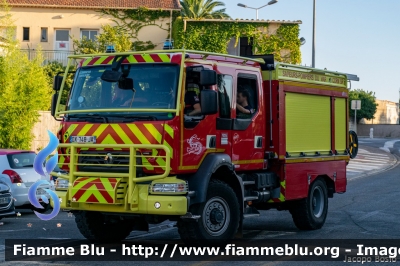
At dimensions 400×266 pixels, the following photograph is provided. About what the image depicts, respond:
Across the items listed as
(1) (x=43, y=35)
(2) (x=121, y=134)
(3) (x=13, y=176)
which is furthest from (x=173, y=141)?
Result: (1) (x=43, y=35)

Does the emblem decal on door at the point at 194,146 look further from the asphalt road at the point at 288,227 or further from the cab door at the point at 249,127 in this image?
the asphalt road at the point at 288,227

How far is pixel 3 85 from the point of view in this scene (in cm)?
2361

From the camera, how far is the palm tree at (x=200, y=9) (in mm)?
57656

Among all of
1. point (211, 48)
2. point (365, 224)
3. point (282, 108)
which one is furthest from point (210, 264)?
point (211, 48)

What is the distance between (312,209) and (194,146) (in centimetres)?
405

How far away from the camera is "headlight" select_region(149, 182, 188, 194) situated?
960 cm

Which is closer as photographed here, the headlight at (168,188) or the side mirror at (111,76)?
the headlight at (168,188)

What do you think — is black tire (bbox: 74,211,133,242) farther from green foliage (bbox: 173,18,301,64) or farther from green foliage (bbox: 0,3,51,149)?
green foliage (bbox: 173,18,301,64)

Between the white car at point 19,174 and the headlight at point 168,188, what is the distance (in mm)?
6266

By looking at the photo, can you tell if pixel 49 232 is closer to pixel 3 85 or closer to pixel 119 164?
pixel 119 164

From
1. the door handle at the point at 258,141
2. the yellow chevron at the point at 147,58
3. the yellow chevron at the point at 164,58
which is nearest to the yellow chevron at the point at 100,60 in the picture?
the yellow chevron at the point at 147,58

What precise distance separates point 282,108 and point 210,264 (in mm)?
3609

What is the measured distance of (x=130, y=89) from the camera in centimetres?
1023

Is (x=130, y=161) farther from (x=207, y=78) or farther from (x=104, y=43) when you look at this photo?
(x=104, y=43)
